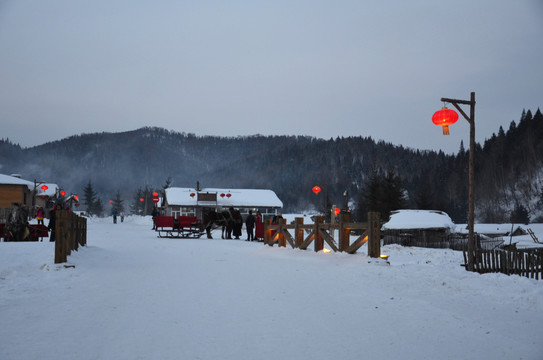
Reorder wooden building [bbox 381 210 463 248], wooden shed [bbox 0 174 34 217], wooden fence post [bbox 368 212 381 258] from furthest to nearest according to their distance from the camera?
wooden shed [bbox 0 174 34 217] < wooden building [bbox 381 210 463 248] < wooden fence post [bbox 368 212 381 258]

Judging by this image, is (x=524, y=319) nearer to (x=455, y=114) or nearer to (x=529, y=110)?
(x=455, y=114)

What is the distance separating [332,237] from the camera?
16297 mm

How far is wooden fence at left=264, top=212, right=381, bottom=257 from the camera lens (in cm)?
1276

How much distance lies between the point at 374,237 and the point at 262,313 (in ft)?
21.6

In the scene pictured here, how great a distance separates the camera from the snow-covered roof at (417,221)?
35.8 m

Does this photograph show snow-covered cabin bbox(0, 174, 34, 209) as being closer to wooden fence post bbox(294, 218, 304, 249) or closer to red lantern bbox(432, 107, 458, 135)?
wooden fence post bbox(294, 218, 304, 249)

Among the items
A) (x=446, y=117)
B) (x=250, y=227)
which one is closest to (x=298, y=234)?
(x=446, y=117)

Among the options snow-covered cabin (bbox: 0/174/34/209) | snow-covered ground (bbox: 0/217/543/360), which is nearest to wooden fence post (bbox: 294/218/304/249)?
snow-covered ground (bbox: 0/217/543/360)

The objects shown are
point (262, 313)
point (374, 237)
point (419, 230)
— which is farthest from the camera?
point (419, 230)

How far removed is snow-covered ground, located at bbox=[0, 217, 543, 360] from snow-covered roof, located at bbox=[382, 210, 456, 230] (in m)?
24.8

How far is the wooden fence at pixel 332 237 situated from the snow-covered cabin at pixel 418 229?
13957mm

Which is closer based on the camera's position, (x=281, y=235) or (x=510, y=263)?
→ (x=510, y=263)

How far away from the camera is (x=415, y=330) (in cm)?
600

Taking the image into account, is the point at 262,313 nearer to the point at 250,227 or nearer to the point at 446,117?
the point at 446,117
